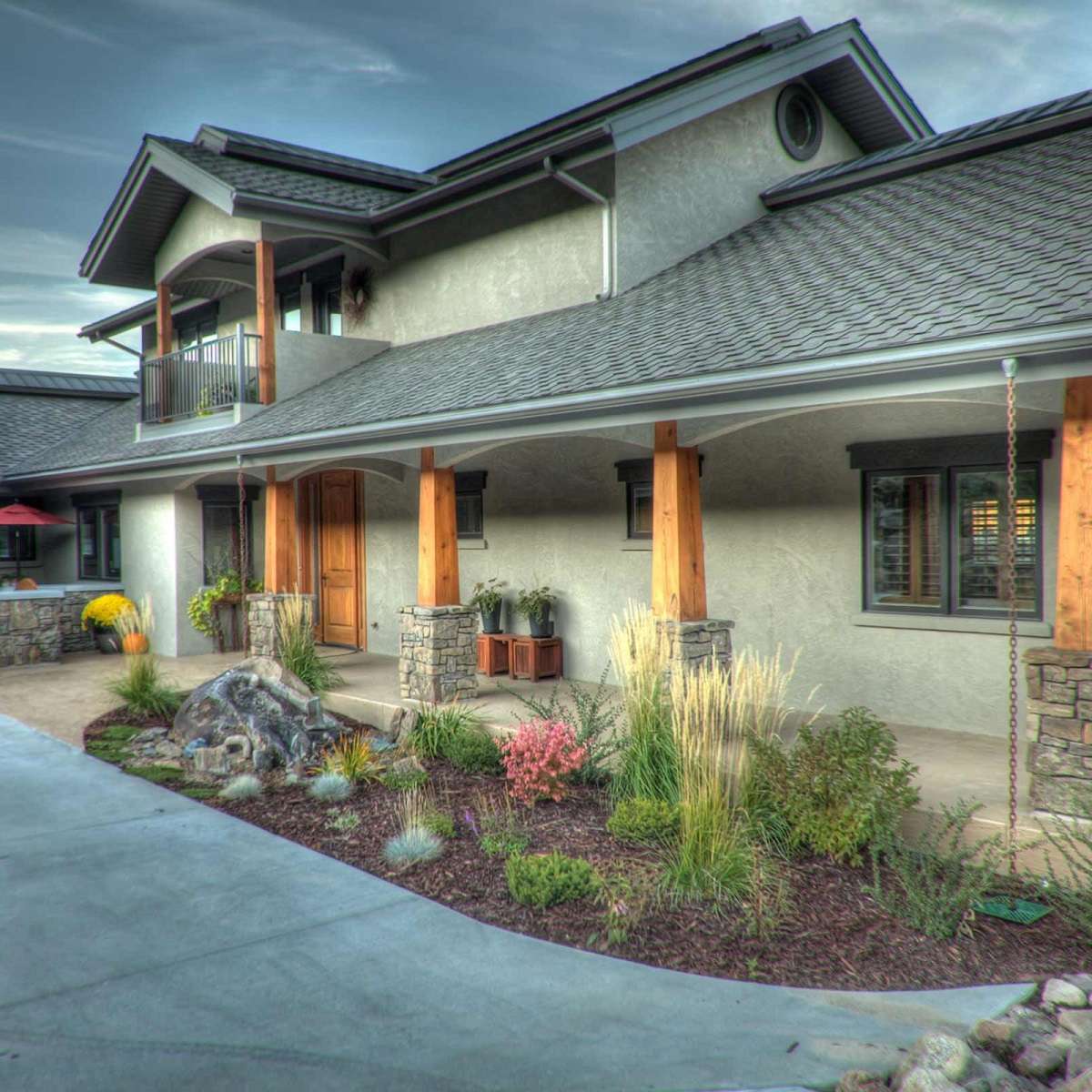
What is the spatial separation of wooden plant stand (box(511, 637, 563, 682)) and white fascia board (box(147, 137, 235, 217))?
22.2ft

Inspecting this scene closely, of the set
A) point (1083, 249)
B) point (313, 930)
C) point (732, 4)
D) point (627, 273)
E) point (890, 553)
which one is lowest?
point (313, 930)

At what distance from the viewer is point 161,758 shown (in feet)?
28.1

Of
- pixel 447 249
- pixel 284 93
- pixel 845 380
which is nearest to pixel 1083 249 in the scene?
pixel 845 380

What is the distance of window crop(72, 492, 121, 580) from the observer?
16.4 metres

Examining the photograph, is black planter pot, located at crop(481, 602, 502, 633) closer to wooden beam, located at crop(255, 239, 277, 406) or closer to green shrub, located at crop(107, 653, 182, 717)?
green shrub, located at crop(107, 653, 182, 717)

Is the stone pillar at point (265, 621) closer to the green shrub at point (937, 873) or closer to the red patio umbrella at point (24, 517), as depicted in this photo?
the red patio umbrella at point (24, 517)

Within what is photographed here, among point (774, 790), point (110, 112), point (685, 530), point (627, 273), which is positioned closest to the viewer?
point (774, 790)

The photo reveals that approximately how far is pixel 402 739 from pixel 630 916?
4.03 m

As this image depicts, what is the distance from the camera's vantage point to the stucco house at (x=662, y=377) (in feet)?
22.5

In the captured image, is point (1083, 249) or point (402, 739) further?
point (402, 739)

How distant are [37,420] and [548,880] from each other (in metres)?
19.5

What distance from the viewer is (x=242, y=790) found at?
24.0ft

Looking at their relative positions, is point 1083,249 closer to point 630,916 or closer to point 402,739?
point 630,916

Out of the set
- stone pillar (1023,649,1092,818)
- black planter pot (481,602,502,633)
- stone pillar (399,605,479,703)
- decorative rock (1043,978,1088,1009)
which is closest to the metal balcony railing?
black planter pot (481,602,502,633)
